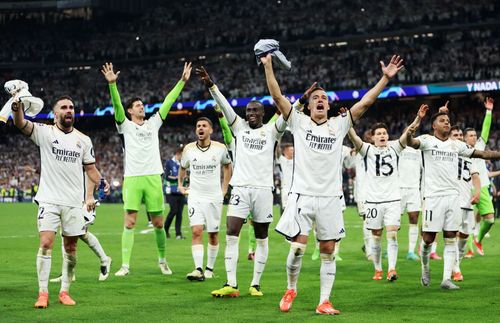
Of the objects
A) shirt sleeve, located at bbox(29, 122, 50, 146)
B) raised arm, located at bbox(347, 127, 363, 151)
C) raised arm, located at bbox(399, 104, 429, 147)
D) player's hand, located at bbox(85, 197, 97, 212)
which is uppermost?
raised arm, located at bbox(399, 104, 429, 147)

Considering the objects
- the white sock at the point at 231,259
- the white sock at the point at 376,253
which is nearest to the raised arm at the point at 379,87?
the white sock at the point at 231,259

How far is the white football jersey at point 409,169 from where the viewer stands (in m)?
16.5

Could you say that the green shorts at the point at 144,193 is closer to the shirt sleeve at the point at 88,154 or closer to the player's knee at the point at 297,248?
the shirt sleeve at the point at 88,154

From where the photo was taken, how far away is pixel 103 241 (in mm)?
21000

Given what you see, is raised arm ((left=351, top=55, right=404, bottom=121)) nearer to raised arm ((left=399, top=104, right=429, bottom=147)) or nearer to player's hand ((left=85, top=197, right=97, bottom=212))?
raised arm ((left=399, top=104, right=429, bottom=147))

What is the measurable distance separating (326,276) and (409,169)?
25.4 feet

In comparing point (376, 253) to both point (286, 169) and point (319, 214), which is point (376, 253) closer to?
point (319, 214)

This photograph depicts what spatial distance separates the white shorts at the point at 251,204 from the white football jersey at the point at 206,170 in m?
1.60

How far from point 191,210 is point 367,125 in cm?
4137

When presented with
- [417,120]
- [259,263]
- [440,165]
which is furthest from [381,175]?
[259,263]

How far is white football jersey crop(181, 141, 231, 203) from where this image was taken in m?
12.8

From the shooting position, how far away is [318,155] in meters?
9.48

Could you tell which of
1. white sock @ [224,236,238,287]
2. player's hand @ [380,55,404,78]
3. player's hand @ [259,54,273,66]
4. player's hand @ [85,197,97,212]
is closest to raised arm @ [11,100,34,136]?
player's hand @ [85,197,97,212]

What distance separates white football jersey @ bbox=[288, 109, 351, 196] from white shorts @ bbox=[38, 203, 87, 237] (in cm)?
265
